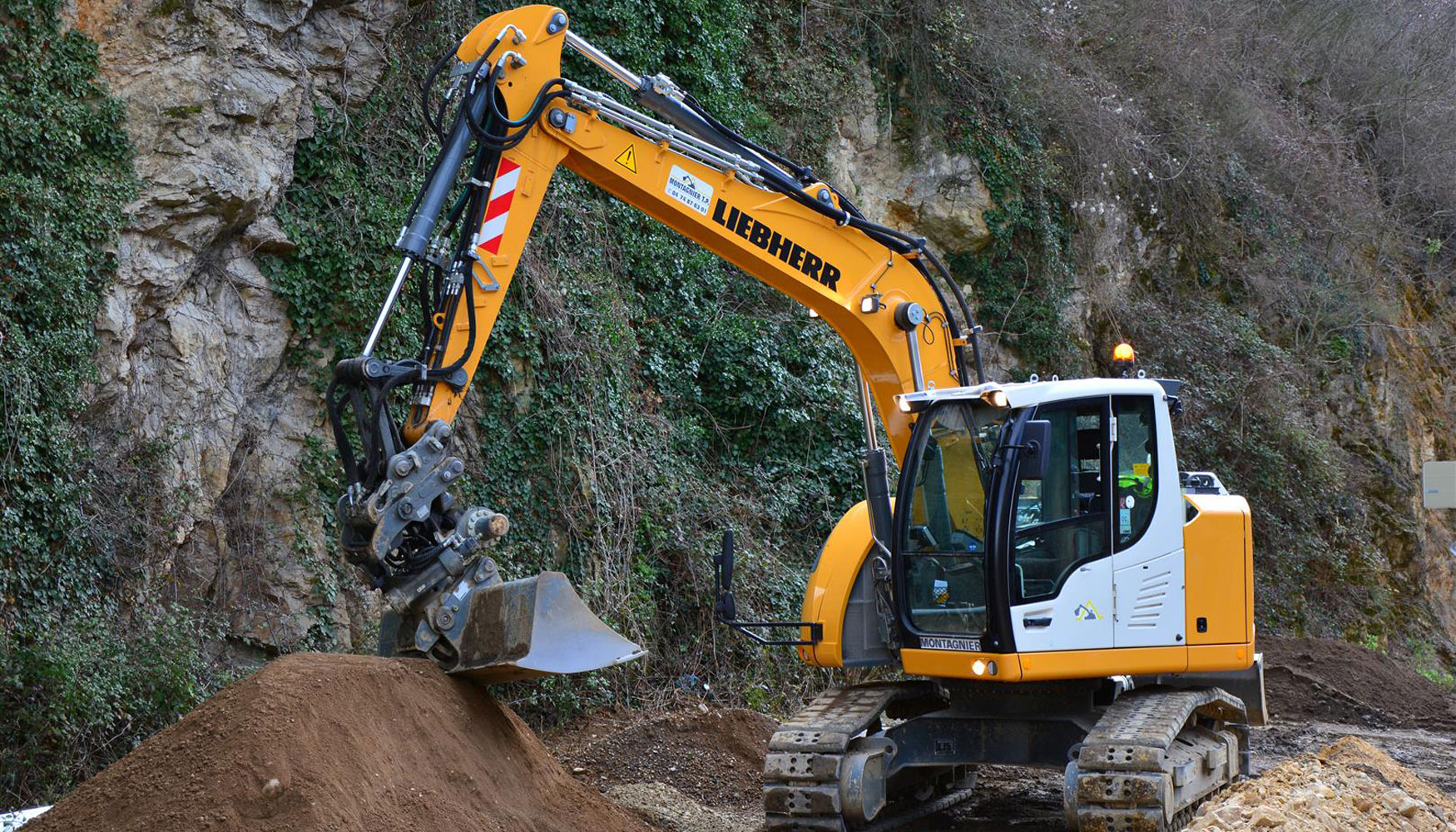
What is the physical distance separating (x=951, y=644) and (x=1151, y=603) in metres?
0.99

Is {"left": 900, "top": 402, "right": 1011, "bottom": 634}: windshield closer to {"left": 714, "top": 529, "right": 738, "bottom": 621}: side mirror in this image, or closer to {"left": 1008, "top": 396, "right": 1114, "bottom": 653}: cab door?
{"left": 1008, "top": 396, "right": 1114, "bottom": 653}: cab door

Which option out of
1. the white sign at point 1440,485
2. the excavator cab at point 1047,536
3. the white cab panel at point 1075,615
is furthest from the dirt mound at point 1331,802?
the white sign at point 1440,485

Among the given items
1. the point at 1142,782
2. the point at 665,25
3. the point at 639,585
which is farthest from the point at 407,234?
the point at 665,25

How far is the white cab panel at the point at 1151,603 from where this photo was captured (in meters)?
6.08

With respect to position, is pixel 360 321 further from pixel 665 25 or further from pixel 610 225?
pixel 665 25

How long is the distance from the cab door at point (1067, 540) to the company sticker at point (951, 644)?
0.69 ft

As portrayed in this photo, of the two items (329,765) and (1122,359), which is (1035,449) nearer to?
(1122,359)

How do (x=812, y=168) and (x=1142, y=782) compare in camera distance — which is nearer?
(x=1142, y=782)

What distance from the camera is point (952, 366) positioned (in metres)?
6.87

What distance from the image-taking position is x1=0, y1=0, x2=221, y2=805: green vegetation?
6488mm

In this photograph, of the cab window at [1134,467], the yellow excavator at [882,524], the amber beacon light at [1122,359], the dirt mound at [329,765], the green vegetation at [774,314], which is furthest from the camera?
the green vegetation at [774,314]

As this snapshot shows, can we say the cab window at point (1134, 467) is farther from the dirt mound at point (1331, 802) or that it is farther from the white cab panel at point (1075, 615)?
the dirt mound at point (1331, 802)

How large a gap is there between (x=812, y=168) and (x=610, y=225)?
299 cm

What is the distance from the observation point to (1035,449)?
5.94m
